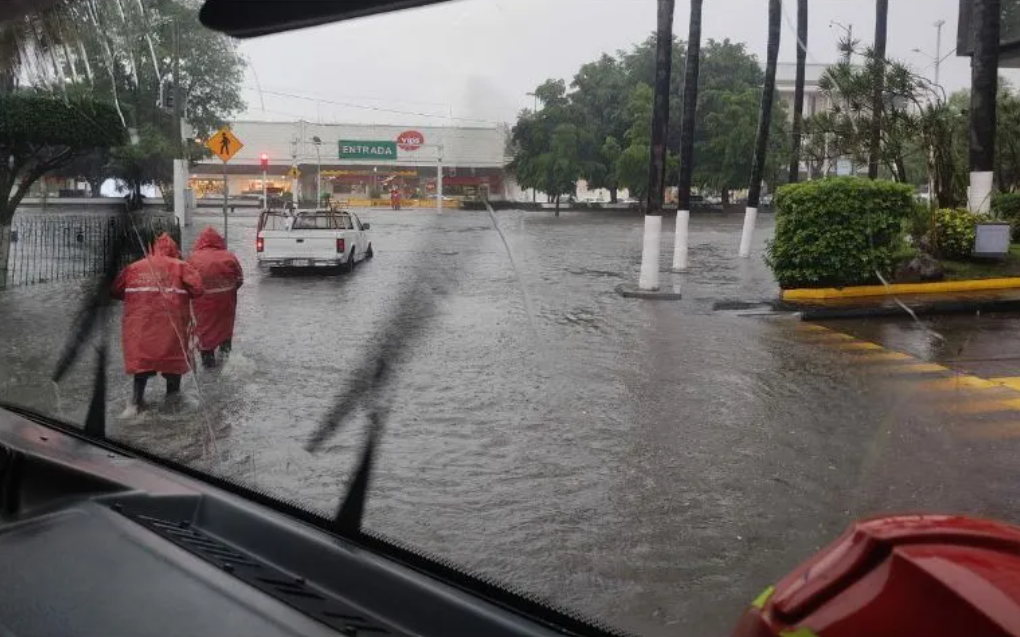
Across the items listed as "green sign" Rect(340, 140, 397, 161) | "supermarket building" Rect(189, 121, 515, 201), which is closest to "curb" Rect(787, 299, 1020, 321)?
"supermarket building" Rect(189, 121, 515, 201)

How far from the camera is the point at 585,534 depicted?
2.65 m

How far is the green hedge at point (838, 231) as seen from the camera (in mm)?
5031

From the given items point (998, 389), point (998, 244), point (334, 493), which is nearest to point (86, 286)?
point (334, 493)

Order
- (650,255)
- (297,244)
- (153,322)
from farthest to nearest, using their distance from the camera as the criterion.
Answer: (650,255) < (153,322) < (297,244)

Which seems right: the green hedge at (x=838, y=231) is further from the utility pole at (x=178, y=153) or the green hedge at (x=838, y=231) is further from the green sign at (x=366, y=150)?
the utility pole at (x=178, y=153)

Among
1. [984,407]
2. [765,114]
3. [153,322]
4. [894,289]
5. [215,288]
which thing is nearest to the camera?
[765,114]

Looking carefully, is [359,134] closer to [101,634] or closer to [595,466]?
[101,634]

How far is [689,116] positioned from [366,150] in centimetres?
A: 93

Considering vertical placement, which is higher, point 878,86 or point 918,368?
point 878,86

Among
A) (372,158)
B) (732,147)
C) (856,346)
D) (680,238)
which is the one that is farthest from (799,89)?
(856,346)

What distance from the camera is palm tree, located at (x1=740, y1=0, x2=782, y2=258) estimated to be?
178 centimetres

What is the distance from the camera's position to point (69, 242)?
10.9 feet

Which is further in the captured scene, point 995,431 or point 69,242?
point 69,242

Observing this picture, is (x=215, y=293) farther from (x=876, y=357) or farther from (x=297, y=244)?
(x=876, y=357)
